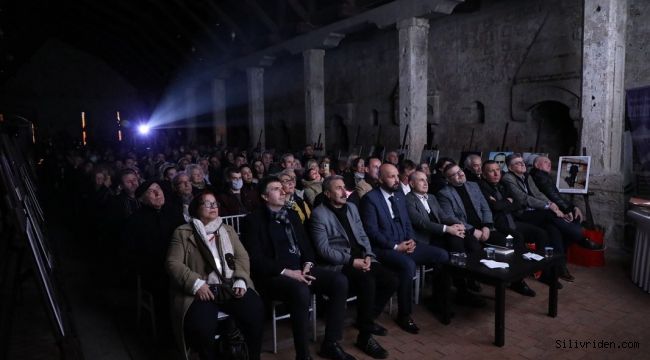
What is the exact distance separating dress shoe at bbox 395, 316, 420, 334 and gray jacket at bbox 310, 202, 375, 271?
629mm

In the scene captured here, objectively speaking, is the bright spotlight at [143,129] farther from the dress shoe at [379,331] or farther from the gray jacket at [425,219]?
the dress shoe at [379,331]

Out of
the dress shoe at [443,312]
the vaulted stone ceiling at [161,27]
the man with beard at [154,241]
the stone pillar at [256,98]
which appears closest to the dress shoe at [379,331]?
the dress shoe at [443,312]

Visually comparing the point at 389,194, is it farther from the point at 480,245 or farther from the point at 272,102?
the point at 272,102

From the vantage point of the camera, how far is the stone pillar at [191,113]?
22859mm

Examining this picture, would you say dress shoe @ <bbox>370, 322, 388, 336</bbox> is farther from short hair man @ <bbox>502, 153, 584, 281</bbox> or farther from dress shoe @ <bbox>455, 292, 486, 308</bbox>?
short hair man @ <bbox>502, 153, 584, 281</bbox>

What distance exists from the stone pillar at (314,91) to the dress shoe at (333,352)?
958cm

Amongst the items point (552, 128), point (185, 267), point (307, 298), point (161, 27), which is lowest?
point (307, 298)

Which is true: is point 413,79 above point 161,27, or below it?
below

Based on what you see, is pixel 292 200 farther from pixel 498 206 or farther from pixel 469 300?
pixel 498 206

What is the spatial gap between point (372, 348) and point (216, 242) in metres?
1.50

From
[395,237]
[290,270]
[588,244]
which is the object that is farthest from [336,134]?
[290,270]

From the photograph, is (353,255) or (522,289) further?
(522,289)

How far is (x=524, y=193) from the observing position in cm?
601

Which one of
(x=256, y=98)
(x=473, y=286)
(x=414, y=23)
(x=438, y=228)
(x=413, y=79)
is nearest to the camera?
(x=438, y=228)
